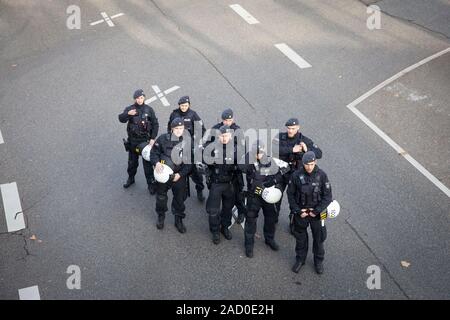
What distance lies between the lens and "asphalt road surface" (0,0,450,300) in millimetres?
7703

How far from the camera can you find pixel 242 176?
7992mm

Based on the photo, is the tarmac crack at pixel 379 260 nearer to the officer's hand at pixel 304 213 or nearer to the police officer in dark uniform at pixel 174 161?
the officer's hand at pixel 304 213

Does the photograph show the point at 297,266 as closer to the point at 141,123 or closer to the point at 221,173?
the point at 221,173

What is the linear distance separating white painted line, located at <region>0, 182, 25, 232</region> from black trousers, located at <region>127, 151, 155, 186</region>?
6.44 feet

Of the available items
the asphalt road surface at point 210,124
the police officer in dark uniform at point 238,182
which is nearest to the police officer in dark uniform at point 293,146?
the police officer in dark uniform at point 238,182

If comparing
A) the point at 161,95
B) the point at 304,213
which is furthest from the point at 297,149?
the point at 161,95

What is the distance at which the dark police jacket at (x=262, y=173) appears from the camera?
7.42 m

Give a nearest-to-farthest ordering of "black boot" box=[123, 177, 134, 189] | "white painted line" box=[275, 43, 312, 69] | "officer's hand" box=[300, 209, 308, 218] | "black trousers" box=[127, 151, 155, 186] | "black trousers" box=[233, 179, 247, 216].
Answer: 1. "officer's hand" box=[300, 209, 308, 218]
2. "black trousers" box=[233, 179, 247, 216]
3. "black trousers" box=[127, 151, 155, 186]
4. "black boot" box=[123, 177, 134, 189]
5. "white painted line" box=[275, 43, 312, 69]

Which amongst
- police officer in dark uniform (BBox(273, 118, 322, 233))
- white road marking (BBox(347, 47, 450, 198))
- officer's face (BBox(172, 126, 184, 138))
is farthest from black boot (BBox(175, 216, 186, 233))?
white road marking (BBox(347, 47, 450, 198))

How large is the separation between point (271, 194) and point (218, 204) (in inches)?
37.2

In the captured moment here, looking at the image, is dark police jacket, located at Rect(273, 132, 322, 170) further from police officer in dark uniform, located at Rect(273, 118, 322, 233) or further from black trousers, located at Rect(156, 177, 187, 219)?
black trousers, located at Rect(156, 177, 187, 219)

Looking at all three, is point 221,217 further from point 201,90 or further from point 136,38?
point 136,38

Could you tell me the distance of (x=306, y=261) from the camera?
787 centimetres
